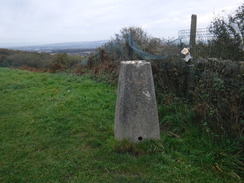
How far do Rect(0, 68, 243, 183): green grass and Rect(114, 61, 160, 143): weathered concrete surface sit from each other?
0.61ft

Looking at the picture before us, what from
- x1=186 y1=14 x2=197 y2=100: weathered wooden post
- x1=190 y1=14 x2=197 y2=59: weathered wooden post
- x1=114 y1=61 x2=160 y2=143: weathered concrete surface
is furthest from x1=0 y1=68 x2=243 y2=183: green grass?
x1=190 y1=14 x2=197 y2=59: weathered wooden post

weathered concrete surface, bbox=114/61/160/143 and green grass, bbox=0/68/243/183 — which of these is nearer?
green grass, bbox=0/68/243/183

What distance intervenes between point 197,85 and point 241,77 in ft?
2.96

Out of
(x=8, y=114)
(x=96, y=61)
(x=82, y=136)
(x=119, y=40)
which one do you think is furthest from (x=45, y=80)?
(x=82, y=136)

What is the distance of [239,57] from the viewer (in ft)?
→ 16.3

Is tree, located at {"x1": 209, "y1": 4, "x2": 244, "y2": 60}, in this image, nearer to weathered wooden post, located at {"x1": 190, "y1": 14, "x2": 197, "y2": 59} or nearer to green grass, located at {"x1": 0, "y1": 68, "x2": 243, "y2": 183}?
weathered wooden post, located at {"x1": 190, "y1": 14, "x2": 197, "y2": 59}

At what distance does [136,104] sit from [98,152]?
3.11ft

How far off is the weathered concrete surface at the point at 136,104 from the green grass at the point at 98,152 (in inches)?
7.3

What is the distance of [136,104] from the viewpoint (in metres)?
3.56

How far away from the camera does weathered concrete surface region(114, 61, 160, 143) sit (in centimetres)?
357

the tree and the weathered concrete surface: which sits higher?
the tree

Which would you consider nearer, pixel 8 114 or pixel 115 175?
pixel 115 175

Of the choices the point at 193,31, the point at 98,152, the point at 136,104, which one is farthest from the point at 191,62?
the point at 98,152

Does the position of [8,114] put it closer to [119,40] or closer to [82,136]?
[82,136]
